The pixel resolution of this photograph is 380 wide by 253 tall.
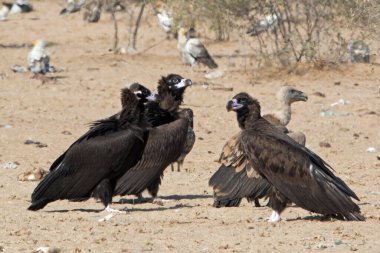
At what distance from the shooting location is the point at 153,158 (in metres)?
10.5

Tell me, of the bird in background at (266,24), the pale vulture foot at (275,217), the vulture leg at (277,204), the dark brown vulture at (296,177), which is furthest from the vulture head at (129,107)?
the bird in background at (266,24)

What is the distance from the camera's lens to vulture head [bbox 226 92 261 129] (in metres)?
9.77

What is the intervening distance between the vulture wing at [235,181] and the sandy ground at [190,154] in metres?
0.20

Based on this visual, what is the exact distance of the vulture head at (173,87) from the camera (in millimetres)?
11750

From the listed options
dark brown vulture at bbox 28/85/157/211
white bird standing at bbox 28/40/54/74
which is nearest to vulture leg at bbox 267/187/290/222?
dark brown vulture at bbox 28/85/157/211

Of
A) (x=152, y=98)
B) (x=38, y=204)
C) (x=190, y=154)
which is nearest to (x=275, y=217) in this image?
(x=38, y=204)

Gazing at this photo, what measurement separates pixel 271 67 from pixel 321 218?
46.3ft

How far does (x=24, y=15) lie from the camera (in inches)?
1393

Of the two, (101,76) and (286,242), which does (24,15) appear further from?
(286,242)

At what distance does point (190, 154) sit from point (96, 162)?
17.5 feet

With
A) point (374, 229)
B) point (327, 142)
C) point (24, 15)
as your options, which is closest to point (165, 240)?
point (374, 229)

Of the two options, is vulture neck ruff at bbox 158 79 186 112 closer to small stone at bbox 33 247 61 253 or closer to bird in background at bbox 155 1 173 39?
small stone at bbox 33 247 61 253

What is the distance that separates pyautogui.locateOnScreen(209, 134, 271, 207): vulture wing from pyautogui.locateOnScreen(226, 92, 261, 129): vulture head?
25 cm

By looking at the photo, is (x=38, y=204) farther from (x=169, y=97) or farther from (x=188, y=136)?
(x=188, y=136)
